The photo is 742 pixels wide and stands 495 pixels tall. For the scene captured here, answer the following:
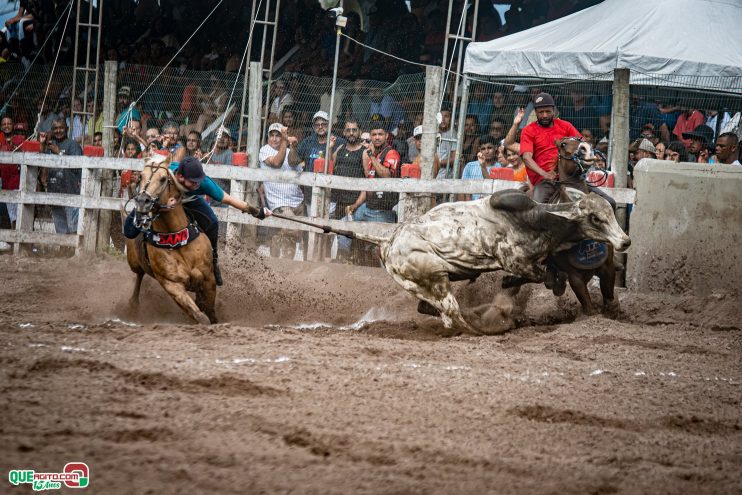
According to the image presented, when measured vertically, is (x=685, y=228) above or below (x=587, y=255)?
above

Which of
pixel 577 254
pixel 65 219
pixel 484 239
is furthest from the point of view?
pixel 65 219

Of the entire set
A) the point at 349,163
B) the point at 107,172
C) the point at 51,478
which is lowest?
the point at 51,478

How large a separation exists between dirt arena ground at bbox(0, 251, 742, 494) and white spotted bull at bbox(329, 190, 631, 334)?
0.50 metres

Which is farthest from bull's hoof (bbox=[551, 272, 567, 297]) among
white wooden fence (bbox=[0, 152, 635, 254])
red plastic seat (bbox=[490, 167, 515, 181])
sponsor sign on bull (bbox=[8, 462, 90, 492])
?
sponsor sign on bull (bbox=[8, 462, 90, 492])

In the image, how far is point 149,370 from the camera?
568cm

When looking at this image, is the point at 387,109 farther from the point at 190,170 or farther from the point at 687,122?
the point at 190,170

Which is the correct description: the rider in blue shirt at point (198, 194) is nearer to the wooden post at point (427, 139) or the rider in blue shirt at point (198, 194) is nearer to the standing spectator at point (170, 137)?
the wooden post at point (427, 139)

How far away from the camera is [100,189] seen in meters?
13.6

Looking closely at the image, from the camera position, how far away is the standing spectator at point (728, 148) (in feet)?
35.8

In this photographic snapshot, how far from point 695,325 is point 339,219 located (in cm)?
521

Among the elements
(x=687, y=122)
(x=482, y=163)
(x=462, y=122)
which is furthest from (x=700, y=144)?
(x=462, y=122)

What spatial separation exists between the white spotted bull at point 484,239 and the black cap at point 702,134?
386 centimetres

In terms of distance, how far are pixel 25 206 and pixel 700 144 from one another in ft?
32.0

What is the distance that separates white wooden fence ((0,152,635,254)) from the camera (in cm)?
1124
